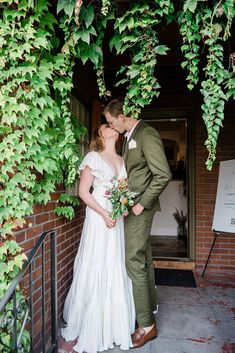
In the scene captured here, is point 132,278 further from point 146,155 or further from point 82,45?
point 82,45

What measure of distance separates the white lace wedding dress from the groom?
9 centimetres

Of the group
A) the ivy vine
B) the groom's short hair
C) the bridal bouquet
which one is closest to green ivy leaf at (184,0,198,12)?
the ivy vine

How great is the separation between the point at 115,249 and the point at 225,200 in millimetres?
1912

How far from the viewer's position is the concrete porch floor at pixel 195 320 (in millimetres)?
2240

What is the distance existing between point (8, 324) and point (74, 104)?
2.14 m

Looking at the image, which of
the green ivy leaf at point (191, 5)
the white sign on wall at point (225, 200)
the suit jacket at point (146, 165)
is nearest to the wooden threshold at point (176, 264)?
the white sign on wall at point (225, 200)

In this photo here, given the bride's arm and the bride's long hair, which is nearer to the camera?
the bride's arm

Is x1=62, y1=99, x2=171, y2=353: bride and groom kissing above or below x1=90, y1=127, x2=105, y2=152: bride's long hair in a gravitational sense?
below

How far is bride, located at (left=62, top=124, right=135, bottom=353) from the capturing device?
2195 mm

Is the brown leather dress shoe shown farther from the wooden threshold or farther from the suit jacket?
the wooden threshold

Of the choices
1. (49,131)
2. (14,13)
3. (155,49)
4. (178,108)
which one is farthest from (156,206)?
(178,108)

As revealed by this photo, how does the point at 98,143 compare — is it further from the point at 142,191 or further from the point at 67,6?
the point at 67,6

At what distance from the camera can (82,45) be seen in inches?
73.1

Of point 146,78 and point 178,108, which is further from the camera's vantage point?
point 178,108
